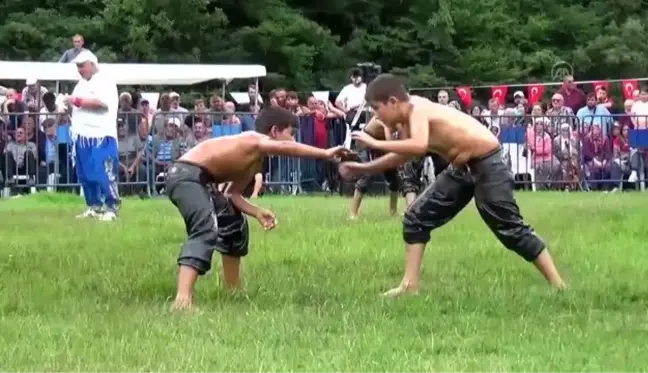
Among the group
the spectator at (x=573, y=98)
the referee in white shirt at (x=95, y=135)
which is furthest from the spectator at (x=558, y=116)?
the referee in white shirt at (x=95, y=135)

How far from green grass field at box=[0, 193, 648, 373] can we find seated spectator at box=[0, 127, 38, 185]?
698 cm

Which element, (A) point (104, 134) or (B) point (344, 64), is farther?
(B) point (344, 64)

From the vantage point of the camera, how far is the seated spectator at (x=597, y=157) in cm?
2194

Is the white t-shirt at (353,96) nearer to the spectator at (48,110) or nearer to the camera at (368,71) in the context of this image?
the camera at (368,71)

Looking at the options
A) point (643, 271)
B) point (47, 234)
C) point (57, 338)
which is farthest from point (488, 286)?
point (47, 234)

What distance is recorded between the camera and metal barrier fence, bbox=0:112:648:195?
20.0 meters

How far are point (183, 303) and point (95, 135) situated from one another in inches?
282

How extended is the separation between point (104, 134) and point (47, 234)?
251 cm

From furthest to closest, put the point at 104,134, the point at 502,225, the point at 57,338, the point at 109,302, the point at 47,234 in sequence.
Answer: the point at 104,134 → the point at 47,234 → the point at 502,225 → the point at 109,302 → the point at 57,338

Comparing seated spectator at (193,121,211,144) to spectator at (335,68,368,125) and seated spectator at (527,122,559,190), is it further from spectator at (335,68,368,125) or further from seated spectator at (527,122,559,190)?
seated spectator at (527,122,559,190)

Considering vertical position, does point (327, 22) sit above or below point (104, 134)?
above

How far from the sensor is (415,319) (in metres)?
7.38

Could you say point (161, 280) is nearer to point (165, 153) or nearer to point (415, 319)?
Result: point (415, 319)

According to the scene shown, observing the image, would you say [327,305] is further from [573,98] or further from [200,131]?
[573,98]
